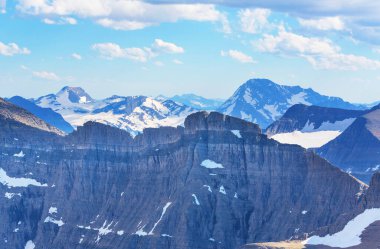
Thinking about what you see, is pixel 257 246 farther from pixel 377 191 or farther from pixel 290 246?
pixel 377 191

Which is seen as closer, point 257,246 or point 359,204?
point 257,246

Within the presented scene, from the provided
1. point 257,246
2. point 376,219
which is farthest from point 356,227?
point 257,246

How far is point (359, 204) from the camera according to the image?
197 metres

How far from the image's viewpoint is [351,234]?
186 meters

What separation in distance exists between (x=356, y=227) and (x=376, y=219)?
324cm

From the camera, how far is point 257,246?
183375 mm

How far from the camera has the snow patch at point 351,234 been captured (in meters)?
184

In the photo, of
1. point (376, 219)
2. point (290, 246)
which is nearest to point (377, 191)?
point (376, 219)

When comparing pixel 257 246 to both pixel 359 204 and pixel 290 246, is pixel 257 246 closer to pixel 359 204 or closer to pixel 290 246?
pixel 290 246

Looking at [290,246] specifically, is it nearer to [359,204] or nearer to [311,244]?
[311,244]

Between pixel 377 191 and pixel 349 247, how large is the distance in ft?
41.2

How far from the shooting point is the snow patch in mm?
184375

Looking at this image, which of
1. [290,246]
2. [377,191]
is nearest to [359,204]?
[377,191]

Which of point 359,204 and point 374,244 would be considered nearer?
point 374,244
